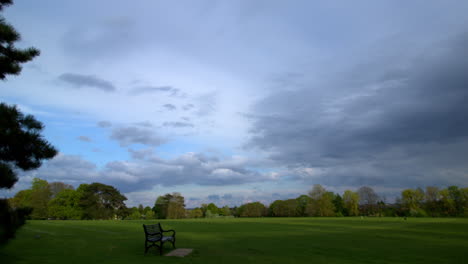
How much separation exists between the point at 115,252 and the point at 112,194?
226ft

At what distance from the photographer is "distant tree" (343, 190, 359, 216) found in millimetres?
84000

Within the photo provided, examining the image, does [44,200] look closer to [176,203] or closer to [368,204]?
[176,203]

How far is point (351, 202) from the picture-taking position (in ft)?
278

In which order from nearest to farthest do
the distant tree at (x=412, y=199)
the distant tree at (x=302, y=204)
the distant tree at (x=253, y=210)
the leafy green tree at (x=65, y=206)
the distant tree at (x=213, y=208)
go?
1. the leafy green tree at (x=65, y=206)
2. the distant tree at (x=412, y=199)
3. the distant tree at (x=302, y=204)
4. the distant tree at (x=253, y=210)
5. the distant tree at (x=213, y=208)

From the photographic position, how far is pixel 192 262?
9.34 m

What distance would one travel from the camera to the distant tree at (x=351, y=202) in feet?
276

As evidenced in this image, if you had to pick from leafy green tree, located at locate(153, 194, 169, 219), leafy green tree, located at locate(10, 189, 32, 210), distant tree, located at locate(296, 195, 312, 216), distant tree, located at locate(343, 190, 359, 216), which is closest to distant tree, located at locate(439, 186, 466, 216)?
distant tree, located at locate(343, 190, 359, 216)

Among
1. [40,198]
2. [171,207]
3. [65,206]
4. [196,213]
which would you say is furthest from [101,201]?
[196,213]

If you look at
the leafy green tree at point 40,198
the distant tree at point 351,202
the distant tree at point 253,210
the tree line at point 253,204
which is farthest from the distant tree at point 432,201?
the leafy green tree at point 40,198

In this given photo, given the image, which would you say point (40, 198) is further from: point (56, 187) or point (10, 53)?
point (10, 53)

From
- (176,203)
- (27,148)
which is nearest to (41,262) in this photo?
(27,148)

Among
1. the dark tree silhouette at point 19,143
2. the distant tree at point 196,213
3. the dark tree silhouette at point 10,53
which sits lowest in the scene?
the distant tree at point 196,213

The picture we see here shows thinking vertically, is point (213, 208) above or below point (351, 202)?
below

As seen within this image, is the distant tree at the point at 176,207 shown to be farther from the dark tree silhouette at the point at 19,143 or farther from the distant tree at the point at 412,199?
the dark tree silhouette at the point at 19,143
